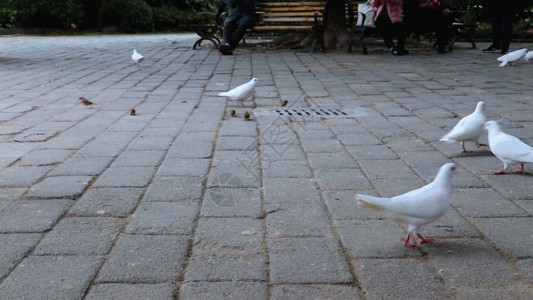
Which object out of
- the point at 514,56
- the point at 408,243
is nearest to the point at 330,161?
the point at 408,243

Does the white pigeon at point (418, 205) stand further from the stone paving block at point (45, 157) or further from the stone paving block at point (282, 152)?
the stone paving block at point (45, 157)

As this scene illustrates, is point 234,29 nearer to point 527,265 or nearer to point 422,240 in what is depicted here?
point 422,240

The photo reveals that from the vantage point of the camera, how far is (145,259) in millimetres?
2383

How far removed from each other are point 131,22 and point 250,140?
64.0ft

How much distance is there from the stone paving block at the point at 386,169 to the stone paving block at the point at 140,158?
4.69ft

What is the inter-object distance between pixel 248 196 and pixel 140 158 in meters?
1.13

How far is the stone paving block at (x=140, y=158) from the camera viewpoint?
3838 mm

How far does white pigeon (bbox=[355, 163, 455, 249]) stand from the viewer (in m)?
2.39

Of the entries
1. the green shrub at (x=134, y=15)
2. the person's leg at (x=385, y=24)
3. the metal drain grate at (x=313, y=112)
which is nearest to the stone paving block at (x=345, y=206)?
the metal drain grate at (x=313, y=112)

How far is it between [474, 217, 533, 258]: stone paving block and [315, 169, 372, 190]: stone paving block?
0.78 metres

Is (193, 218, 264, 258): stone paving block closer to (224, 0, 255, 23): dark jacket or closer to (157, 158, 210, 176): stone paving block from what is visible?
(157, 158, 210, 176): stone paving block

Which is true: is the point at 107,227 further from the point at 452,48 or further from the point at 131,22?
the point at 131,22

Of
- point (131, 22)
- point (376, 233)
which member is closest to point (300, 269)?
point (376, 233)

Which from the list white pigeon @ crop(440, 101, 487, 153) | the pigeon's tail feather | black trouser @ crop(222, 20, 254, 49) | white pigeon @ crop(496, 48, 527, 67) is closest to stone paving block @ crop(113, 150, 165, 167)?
the pigeon's tail feather
